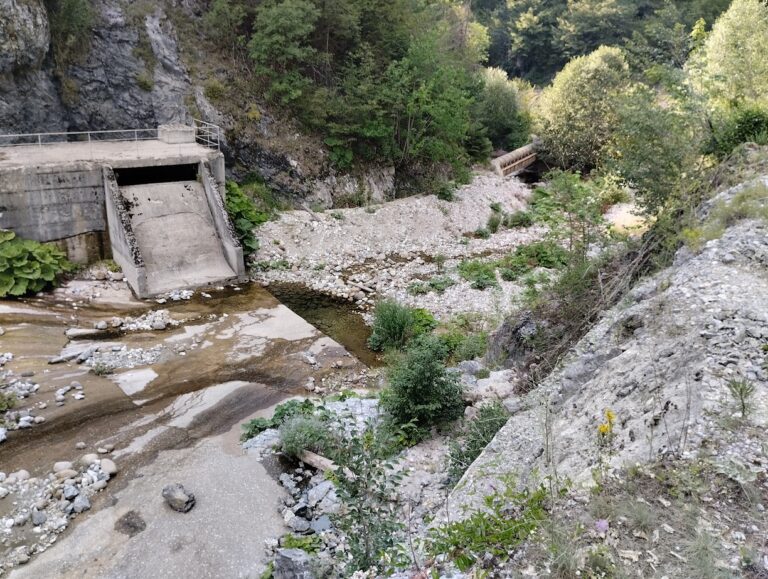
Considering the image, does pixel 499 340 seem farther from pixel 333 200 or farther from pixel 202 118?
pixel 202 118

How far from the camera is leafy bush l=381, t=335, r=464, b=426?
26.7 ft

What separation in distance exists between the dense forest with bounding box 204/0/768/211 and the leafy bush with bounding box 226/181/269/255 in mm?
4284

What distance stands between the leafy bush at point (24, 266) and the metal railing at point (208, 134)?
6.17 m

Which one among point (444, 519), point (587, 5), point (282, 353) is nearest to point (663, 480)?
point (444, 519)

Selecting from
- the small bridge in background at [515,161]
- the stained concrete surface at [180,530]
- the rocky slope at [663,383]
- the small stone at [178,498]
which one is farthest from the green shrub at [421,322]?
Result: the small bridge in background at [515,161]

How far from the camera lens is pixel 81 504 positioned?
7312 millimetres

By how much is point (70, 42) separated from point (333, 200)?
9.65 meters

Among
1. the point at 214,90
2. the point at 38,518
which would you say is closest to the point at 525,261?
the point at 214,90

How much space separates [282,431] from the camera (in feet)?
27.7

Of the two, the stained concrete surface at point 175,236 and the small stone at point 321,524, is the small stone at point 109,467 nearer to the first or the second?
the small stone at point 321,524

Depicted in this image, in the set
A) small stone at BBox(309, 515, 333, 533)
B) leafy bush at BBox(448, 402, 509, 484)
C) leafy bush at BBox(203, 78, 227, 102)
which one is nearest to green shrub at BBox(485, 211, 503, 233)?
leafy bush at BBox(203, 78, 227, 102)

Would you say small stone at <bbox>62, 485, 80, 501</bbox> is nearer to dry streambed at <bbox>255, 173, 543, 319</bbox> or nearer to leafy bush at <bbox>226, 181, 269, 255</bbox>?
dry streambed at <bbox>255, 173, 543, 319</bbox>

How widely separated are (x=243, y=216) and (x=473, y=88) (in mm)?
15304

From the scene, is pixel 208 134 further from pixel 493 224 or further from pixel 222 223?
pixel 493 224
